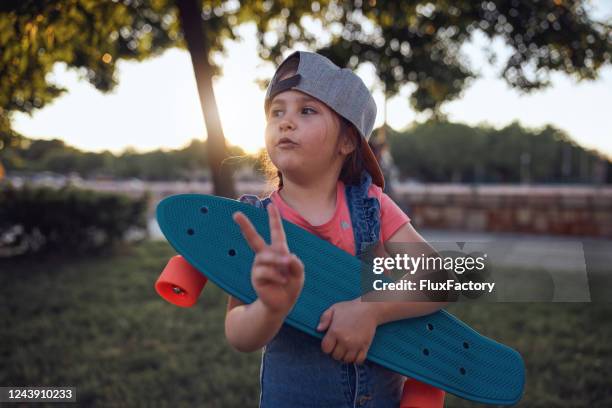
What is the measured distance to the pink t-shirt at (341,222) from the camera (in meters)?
1.36

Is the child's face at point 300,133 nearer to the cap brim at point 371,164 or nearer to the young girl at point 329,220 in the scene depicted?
the young girl at point 329,220

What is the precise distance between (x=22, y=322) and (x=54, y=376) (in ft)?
5.13

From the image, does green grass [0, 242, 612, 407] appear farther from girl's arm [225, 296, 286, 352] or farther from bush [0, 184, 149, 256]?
girl's arm [225, 296, 286, 352]

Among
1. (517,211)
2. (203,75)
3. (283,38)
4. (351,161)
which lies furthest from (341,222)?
(517,211)

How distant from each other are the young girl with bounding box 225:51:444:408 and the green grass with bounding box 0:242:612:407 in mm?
1910

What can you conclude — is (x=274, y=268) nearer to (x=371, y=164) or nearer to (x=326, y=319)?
(x=326, y=319)

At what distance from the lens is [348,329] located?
1155 mm

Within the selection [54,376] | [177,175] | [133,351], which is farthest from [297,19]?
[177,175]

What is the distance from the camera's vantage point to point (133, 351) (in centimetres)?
384

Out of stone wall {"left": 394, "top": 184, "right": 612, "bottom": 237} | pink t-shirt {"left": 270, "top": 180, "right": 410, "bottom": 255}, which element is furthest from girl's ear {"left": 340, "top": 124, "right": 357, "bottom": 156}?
stone wall {"left": 394, "top": 184, "right": 612, "bottom": 237}

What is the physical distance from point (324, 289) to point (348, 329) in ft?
0.49

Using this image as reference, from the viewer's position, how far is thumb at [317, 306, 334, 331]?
118cm

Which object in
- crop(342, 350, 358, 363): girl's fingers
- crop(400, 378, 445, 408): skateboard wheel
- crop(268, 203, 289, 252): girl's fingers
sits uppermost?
Result: crop(268, 203, 289, 252): girl's fingers

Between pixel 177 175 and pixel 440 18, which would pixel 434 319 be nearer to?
pixel 440 18
